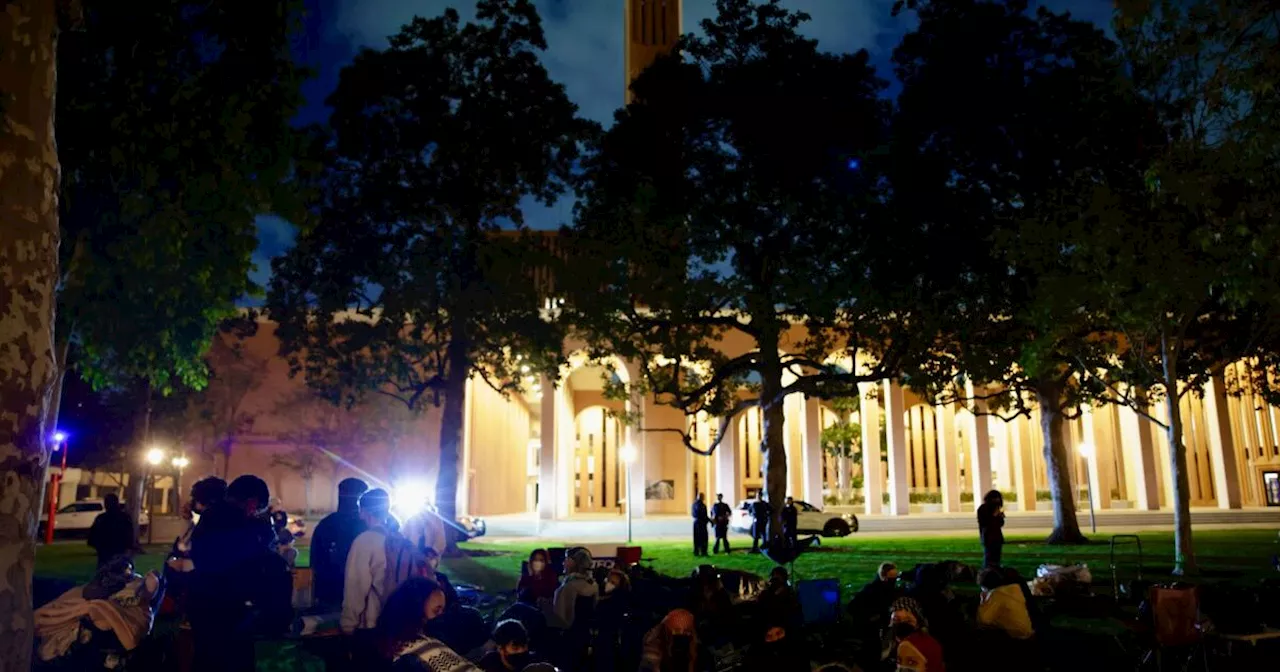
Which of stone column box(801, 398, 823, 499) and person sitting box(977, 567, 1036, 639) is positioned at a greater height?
stone column box(801, 398, 823, 499)

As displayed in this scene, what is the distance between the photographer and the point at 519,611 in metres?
7.97

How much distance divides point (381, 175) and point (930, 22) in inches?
581

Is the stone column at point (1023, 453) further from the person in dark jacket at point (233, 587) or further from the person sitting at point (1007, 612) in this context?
the person in dark jacket at point (233, 587)

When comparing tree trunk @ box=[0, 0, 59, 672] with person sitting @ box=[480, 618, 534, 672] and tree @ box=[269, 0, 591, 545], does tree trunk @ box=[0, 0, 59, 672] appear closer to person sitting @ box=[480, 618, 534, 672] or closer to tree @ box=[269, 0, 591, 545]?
person sitting @ box=[480, 618, 534, 672]

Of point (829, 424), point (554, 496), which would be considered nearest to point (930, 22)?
point (554, 496)

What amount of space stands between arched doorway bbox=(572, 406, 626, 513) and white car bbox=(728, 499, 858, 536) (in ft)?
84.7

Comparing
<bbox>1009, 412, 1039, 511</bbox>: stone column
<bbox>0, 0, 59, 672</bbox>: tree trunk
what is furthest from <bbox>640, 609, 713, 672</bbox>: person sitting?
<bbox>1009, 412, 1039, 511</bbox>: stone column

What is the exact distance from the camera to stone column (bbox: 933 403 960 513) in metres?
41.1

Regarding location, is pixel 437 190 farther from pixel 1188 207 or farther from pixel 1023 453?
pixel 1023 453

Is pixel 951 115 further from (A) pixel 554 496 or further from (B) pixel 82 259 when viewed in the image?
(A) pixel 554 496

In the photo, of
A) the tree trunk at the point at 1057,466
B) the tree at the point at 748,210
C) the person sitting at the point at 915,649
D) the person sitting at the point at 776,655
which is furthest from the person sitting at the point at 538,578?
the tree trunk at the point at 1057,466

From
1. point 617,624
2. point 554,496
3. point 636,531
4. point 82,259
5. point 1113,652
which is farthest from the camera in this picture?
point 554,496

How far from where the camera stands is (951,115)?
2225cm

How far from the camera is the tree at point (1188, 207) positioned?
11.8 metres
